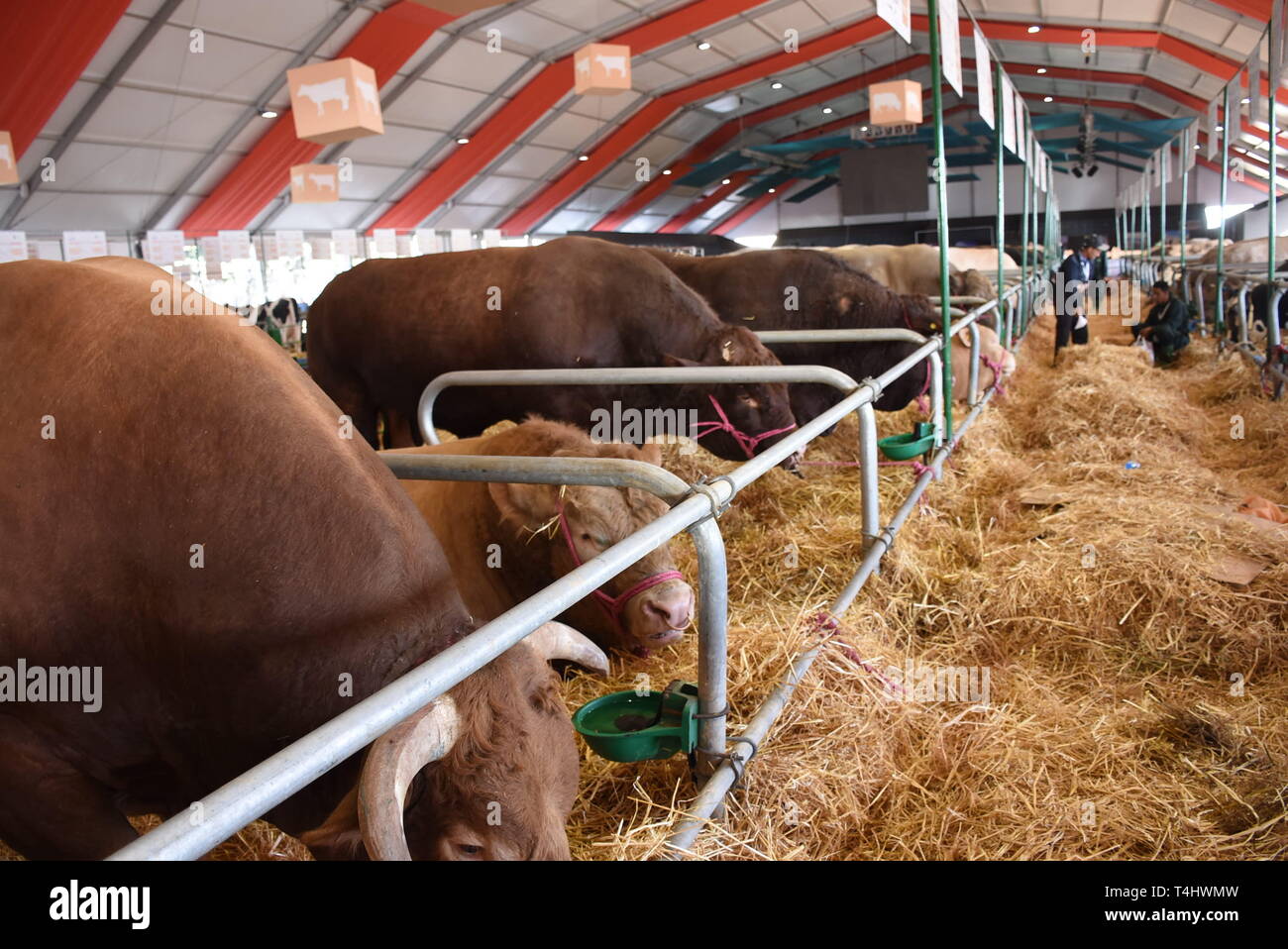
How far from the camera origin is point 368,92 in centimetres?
903

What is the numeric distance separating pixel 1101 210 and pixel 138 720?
47.1 m

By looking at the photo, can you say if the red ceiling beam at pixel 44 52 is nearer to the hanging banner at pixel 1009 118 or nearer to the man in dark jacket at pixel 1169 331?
the hanging banner at pixel 1009 118

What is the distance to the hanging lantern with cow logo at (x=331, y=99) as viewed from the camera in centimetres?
874

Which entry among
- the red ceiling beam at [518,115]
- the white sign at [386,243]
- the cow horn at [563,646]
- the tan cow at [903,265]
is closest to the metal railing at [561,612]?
the cow horn at [563,646]

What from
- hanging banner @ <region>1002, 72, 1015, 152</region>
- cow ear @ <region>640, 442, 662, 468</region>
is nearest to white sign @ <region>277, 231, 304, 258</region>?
hanging banner @ <region>1002, 72, 1015, 152</region>

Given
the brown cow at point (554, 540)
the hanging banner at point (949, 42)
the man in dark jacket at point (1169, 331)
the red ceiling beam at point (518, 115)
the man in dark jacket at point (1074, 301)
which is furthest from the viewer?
the red ceiling beam at point (518, 115)

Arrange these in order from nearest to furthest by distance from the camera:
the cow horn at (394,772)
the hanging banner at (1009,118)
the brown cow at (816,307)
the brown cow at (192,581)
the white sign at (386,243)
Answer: the cow horn at (394,772) → the brown cow at (192,581) → the brown cow at (816,307) → the hanging banner at (1009,118) → the white sign at (386,243)

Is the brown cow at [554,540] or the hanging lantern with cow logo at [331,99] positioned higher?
the hanging lantern with cow logo at [331,99]

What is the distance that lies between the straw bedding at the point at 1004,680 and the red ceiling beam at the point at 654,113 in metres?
21.3

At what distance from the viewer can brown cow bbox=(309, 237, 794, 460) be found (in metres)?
6.36

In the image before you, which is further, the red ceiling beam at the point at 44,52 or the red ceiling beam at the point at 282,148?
the red ceiling beam at the point at 282,148
